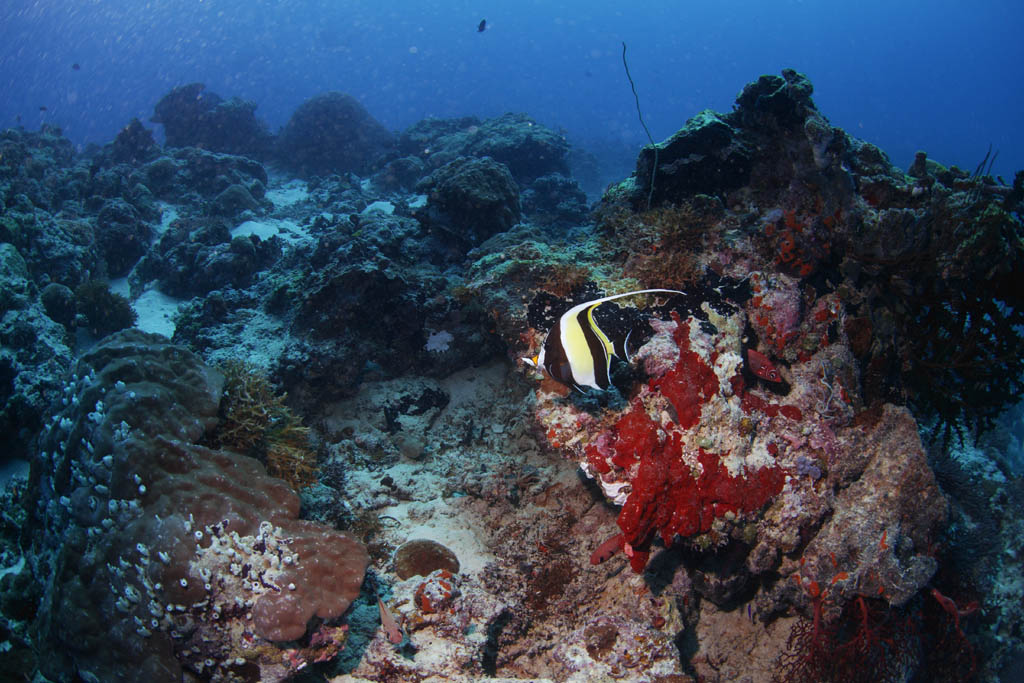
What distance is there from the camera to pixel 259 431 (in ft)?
12.0

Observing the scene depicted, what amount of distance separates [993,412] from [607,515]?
11.3ft

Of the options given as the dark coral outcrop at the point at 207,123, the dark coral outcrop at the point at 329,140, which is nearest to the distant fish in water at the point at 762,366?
the dark coral outcrop at the point at 329,140

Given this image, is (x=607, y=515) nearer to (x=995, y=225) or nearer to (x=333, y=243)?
(x=995, y=225)

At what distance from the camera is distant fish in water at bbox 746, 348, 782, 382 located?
3623 millimetres

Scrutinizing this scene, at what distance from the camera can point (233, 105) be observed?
18500mm

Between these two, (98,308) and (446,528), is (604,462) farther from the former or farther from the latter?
(98,308)

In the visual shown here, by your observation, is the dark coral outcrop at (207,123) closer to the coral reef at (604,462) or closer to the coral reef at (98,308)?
the coral reef at (98,308)

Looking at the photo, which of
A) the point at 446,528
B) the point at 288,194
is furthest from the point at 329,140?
the point at 446,528

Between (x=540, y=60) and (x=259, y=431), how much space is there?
118775mm

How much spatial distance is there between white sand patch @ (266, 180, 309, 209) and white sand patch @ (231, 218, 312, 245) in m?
1.99

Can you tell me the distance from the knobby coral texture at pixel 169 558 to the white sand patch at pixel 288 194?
12.6 m

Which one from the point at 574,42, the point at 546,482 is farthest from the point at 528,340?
the point at 574,42

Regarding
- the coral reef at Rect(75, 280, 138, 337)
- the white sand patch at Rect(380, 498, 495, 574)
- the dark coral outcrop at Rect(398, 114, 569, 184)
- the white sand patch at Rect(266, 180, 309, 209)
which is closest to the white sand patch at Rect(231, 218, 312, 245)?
the white sand patch at Rect(266, 180, 309, 209)

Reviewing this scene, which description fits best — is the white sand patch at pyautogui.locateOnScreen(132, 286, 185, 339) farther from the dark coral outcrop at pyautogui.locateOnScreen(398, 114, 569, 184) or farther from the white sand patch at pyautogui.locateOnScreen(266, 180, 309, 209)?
the dark coral outcrop at pyautogui.locateOnScreen(398, 114, 569, 184)
